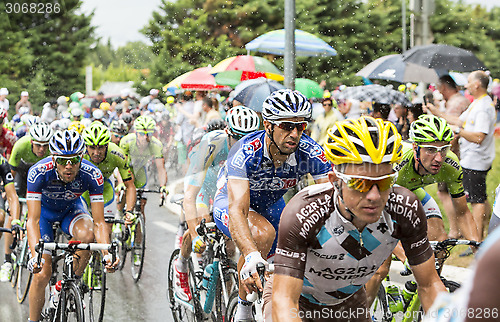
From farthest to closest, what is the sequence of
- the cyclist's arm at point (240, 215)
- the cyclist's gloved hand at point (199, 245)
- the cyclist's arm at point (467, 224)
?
the cyclist's gloved hand at point (199, 245) → the cyclist's arm at point (467, 224) → the cyclist's arm at point (240, 215)

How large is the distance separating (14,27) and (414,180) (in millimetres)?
38058

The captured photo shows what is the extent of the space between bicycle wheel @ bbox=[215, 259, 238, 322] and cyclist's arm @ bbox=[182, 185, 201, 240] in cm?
60

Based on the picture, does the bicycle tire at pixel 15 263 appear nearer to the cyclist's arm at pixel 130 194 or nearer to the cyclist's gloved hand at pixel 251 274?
the cyclist's arm at pixel 130 194

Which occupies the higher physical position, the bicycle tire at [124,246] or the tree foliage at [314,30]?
the tree foliage at [314,30]

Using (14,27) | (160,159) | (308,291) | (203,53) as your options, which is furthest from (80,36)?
(308,291)

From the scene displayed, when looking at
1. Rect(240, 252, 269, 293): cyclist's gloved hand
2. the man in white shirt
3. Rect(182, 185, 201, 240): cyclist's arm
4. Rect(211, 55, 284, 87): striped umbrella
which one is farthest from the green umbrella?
Rect(240, 252, 269, 293): cyclist's gloved hand

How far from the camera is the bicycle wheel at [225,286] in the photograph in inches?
209

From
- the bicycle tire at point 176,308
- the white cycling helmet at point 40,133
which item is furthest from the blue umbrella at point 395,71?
the bicycle tire at point 176,308

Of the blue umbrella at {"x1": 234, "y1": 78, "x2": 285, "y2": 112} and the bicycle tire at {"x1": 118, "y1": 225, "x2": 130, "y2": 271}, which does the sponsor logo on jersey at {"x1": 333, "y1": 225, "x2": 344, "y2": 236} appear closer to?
the blue umbrella at {"x1": 234, "y1": 78, "x2": 285, "y2": 112}

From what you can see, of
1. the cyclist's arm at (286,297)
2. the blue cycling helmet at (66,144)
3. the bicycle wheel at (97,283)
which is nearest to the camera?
the cyclist's arm at (286,297)

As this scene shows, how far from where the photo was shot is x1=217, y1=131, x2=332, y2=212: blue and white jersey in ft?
14.9

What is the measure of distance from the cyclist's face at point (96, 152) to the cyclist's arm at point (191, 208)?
1970mm

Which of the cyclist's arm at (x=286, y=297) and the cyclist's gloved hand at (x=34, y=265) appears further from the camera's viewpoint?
the cyclist's gloved hand at (x=34, y=265)

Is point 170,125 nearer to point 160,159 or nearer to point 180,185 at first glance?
point 180,185
